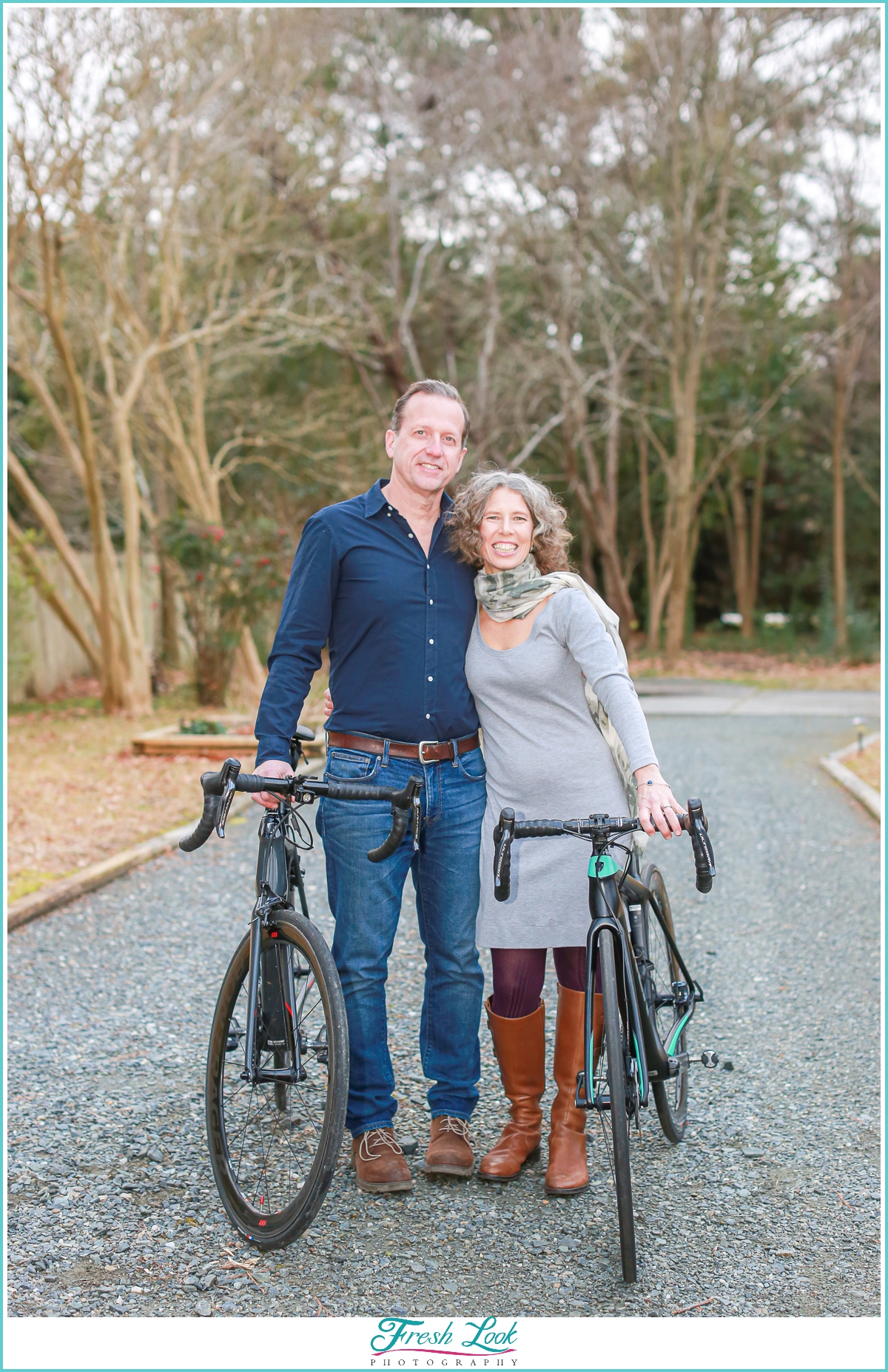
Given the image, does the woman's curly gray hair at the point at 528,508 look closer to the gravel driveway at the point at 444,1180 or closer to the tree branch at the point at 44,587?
the gravel driveway at the point at 444,1180

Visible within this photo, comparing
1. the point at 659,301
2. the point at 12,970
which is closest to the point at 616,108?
the point at 659,301

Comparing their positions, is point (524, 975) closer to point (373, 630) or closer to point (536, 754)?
point (536, 754)

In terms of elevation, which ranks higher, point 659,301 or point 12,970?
point 659,301

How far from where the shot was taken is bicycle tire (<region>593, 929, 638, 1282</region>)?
9.26 ft

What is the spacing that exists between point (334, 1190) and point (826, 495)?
2976 centimetres

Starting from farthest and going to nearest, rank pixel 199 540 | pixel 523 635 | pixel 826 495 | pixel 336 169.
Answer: pixel 826 495
pixel 336 169
pixel 199 540
pixel 523 635

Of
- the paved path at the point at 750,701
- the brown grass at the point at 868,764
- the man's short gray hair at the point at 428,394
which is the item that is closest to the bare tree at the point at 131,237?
the paved path at the point at 750,701

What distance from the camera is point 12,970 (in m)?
5.41

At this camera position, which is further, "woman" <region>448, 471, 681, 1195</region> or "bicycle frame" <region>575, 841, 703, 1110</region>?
"woman" <region>448, 471, 681, 1195</region>

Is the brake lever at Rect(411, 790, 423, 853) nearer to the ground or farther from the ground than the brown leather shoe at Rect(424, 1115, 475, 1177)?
farther from the ground

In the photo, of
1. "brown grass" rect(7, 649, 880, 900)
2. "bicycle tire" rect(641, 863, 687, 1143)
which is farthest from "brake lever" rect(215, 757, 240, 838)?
"brown grass" rect(7, 649, 880, 900)

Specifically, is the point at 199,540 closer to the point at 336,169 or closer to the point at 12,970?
the point at 336,169

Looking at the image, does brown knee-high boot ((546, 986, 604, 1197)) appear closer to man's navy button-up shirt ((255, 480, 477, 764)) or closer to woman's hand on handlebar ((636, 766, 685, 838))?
woman's hand on handlebar ((636, 766, 685, 838))

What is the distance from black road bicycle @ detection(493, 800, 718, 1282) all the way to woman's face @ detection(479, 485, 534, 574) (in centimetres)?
68
